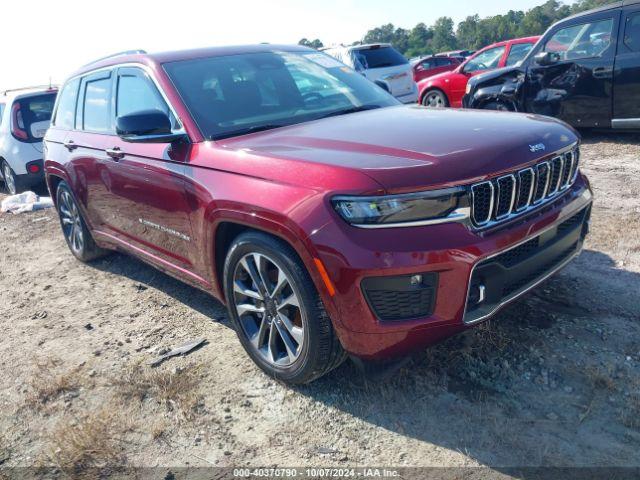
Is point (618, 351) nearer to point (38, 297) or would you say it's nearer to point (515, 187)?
point (515, 187)

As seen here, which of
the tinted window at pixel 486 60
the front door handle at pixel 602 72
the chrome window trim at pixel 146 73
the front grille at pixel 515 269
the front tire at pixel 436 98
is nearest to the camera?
the front grille at pixel 515 269

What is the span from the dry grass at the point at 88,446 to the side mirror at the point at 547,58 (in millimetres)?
6838

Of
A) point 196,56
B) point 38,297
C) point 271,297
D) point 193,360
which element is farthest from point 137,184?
point 38,297

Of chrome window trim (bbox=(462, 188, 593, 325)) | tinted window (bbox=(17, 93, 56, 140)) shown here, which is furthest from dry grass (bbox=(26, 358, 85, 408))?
tinted window (bbox=(17, 93, 56, 140))

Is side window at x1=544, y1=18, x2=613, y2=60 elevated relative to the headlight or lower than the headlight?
elevated

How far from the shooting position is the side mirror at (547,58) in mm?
7566

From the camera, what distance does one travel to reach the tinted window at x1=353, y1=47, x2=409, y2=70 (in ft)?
40.1

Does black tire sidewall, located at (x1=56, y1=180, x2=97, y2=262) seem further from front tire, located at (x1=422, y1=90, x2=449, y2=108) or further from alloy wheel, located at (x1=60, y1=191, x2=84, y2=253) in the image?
front tire, located at (x1=422, y1=90, x2=449, y2=108)

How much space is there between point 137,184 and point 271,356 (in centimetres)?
157

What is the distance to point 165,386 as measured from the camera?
3244 mm

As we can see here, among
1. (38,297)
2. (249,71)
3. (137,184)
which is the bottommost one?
(38,297)

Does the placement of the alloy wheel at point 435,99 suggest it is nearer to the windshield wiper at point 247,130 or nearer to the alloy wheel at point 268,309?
the windshield wiper at point 247,130

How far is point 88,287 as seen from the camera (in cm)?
506

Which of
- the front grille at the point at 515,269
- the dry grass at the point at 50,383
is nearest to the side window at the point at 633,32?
the front grille at the point at 515,269
